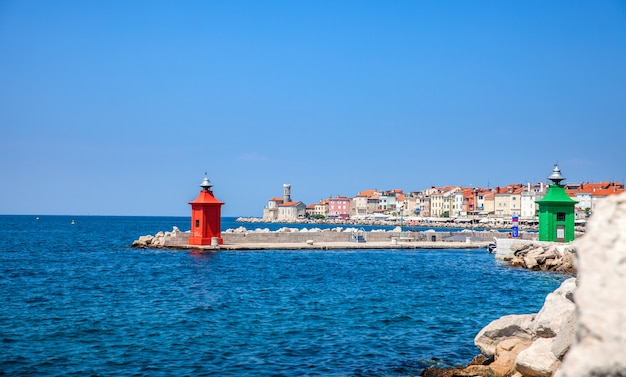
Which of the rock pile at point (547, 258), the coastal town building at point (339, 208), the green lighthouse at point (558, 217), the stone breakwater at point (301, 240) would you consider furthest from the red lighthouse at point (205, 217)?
the coastal town building at point (339, 208)

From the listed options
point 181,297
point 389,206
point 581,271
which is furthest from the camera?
point 389,206

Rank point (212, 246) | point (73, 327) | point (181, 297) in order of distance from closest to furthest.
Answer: point (73, 327), point (181, 297), point (212, 246)

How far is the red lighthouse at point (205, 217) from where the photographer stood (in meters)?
40.1

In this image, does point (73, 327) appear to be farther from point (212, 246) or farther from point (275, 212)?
point (275, 212)

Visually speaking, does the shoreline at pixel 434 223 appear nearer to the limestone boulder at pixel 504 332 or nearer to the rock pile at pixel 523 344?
the limestone boulder at pixel 504 332

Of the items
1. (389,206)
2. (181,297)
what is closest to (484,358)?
(181,297)

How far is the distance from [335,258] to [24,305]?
850 inches

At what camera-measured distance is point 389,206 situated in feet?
539

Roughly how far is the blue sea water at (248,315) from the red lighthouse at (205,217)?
21.0 feet

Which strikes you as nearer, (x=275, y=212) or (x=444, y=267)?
(x=444, y=267)

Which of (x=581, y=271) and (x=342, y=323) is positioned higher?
(x=581, y=271)

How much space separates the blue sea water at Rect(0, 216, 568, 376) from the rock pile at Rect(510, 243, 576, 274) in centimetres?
147

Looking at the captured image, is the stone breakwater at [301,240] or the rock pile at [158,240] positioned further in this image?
the rock pile at [158,240]

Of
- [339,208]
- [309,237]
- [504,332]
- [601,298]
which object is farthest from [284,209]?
[601,298]
